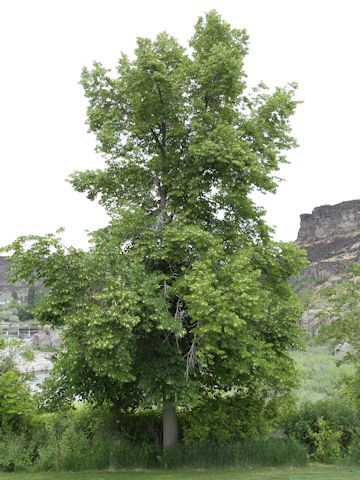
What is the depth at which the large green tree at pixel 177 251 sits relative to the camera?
37.7ft

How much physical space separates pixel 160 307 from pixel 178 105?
6.99 metres

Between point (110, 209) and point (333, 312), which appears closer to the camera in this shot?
point (333, 312)

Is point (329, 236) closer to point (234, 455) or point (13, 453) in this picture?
point (234, 455)

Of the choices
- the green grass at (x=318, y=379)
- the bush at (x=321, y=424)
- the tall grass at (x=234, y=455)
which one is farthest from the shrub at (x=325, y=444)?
the green grass at (x=318, y=379)

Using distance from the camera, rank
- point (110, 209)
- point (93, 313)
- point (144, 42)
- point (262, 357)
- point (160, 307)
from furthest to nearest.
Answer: point (110, 209) → point (144, 42) → point (262, 357) → point (160, 307) → point (93, 313)

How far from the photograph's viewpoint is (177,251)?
1365 cm

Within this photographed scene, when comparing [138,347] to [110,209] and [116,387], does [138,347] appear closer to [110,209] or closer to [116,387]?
[116,387]

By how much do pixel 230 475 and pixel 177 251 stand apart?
628cm

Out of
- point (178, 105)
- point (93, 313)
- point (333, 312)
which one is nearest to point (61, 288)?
point (93, 313)

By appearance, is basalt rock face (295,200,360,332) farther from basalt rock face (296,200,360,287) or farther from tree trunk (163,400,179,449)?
tree trunk (163,400,179,449)

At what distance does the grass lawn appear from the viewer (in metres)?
12.3

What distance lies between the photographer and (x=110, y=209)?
53.0 ft

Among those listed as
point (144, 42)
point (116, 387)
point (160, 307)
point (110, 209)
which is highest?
point (144, 42)

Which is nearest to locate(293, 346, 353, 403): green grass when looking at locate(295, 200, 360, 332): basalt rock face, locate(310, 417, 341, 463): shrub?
locate(310, 417, 341, 463): shrub
